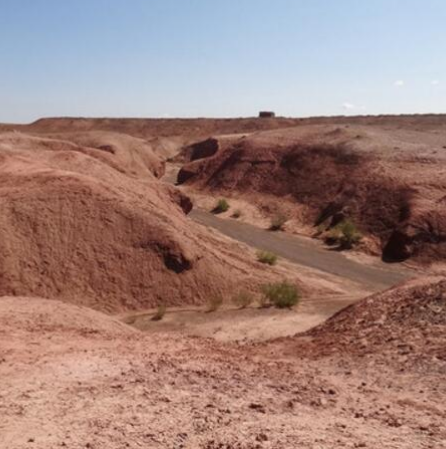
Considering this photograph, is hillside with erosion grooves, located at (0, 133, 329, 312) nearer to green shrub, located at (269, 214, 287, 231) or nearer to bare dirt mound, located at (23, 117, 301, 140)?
green shrub, located at (269, 214, 287, 231)

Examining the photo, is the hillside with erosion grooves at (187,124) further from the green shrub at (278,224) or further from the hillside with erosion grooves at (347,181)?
the green shrub at (278,224)

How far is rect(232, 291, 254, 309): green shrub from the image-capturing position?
814 inches

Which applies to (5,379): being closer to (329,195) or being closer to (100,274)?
(100,274)

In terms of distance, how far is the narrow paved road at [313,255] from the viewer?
1129 inches

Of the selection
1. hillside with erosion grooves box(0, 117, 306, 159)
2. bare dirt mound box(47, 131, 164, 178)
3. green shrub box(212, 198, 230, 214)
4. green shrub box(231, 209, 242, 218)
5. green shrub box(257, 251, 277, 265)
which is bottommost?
green shrub box(257, 251, 277, 265)

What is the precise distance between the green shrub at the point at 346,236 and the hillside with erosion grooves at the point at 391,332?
18814mm

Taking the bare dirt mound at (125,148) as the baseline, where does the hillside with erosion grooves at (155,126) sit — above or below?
above

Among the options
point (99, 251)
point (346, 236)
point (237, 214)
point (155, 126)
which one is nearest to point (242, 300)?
point (99, 251)

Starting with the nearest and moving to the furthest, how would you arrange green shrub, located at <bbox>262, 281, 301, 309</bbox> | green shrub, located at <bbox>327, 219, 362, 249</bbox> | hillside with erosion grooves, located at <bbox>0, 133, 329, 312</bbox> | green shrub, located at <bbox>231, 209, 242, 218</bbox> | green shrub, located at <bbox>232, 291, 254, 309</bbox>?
hillside with erosion grooves, located at <bbox>0, 133, 329, 312</bbox>
green shrub, located at <bbox>262, 281, 301, 309</bbox>
green shrub, located at <bbox>232, 291, 254, 309</bbox>
green shrub, located at <bbox>327, 219, 362, 249</bbox>
green shrub, located at <bbox>231, 209, 242, 218</bbox>

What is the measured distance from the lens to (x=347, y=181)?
42.1 meters

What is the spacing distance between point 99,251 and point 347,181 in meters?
24.6

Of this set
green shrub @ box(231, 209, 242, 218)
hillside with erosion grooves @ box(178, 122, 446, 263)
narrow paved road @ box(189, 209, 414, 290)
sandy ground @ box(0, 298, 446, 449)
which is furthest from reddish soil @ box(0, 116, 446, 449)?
green shrub @ box(231, 209, 242, 218)

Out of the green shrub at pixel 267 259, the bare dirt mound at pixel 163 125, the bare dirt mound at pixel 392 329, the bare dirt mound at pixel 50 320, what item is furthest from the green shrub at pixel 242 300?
the bare dirt mound at pixel 163 125

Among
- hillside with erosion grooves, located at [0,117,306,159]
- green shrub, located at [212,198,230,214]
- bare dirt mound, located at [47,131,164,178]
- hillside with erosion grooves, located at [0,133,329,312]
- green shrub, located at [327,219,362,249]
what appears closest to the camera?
hillside with erosion grooves, located at [0,133,329,312]
